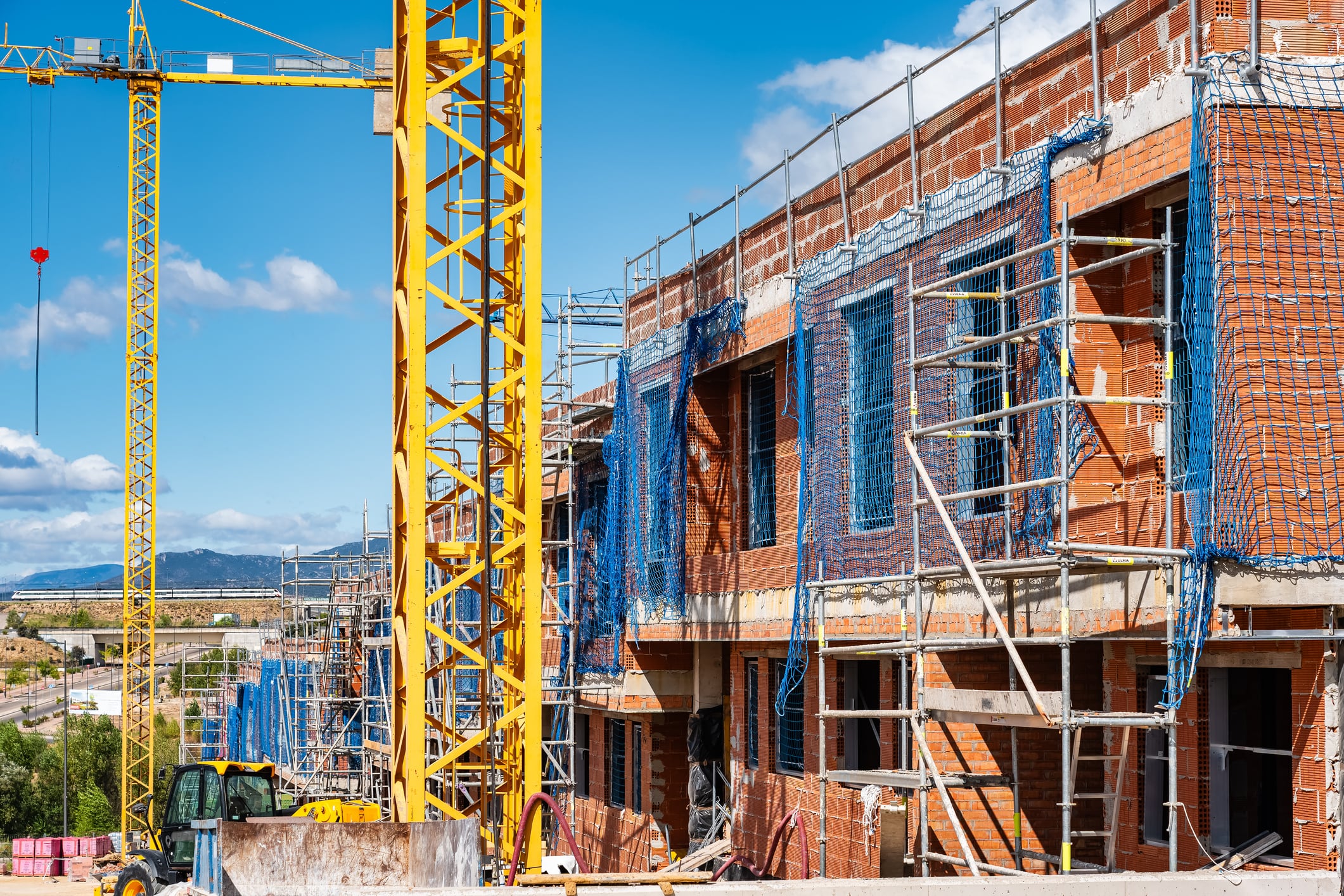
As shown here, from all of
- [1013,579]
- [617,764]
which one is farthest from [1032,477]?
[617,764]

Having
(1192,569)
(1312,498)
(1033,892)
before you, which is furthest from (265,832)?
(1312,498)

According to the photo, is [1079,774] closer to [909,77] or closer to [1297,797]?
[1297,797]

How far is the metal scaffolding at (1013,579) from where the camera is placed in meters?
10.8

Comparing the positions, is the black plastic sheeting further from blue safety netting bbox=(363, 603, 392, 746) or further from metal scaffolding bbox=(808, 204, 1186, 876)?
blue safety netting bbox=(363, 603, 392, 746)

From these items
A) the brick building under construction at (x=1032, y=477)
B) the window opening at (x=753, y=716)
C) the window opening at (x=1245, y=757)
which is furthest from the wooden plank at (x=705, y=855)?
the window opening at (x=1245, y=757)

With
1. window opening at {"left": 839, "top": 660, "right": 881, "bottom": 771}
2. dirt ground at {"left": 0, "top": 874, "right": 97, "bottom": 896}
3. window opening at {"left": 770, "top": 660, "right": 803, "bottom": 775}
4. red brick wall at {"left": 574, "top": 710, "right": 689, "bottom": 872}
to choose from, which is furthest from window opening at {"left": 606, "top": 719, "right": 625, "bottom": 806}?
dirt ground at {"left": 0, "top": 874, "right": 97, "bottom": 896}

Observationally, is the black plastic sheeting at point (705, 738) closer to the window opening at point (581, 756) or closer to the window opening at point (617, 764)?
the window opening at point (617, 764)

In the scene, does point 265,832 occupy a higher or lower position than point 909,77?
lower

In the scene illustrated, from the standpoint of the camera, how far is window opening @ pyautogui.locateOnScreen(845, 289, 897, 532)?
15.7m

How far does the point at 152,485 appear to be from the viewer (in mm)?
43188

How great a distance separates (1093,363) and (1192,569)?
8.34ft

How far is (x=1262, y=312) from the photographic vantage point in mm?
10727

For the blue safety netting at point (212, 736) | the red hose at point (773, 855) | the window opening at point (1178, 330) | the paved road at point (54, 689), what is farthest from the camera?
the paved road at point (54, 689)

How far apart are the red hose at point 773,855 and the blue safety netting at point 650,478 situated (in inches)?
132
